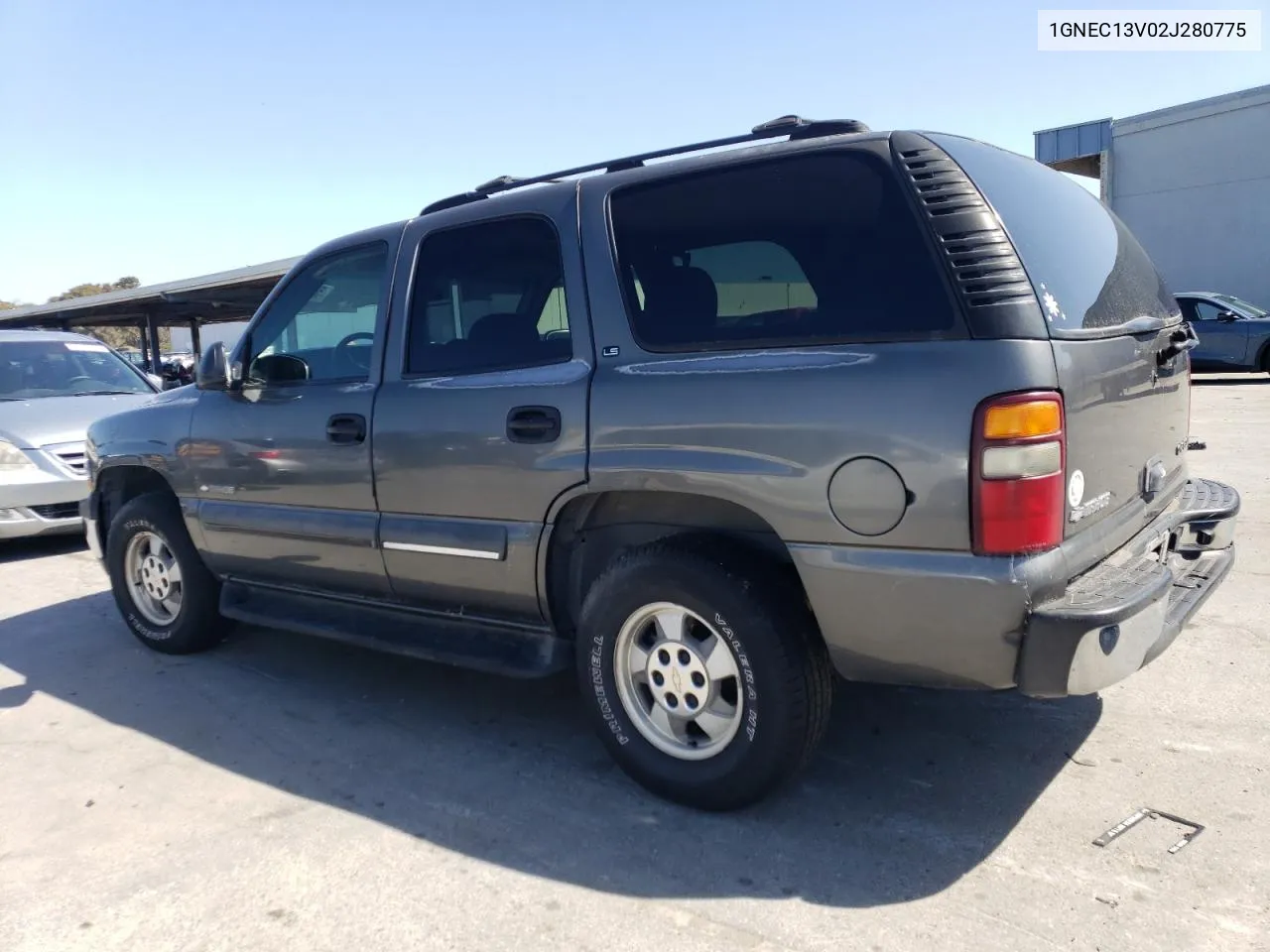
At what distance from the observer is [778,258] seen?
2957mm

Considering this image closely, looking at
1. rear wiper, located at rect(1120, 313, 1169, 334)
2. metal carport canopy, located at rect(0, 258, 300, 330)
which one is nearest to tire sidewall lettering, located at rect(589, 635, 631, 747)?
rear wiper, located at rect(1120, 313, 1169, 334)

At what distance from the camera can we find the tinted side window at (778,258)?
2.68m

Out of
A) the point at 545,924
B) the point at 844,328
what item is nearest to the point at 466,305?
the point at 844,328

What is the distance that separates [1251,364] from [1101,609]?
54.3ft

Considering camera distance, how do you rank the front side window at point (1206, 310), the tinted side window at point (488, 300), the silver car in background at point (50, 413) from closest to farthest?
the tinted side window at point (488, 300)
the silver car in background at point (50, 413)
the front side window at point (1206, 310)

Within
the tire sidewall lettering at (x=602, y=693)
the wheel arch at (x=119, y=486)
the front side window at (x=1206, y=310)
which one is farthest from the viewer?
the front side window at (x=1206, y=310)

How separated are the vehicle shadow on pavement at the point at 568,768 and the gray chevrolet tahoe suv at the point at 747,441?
0.24 m

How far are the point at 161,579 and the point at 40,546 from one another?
12.8 ft

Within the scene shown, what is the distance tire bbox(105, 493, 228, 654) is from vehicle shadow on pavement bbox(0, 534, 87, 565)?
306 cm

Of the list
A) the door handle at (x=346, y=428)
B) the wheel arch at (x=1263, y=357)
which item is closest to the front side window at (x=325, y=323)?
the door handle at (x=346, y=428)

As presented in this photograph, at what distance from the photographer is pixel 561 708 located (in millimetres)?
4020

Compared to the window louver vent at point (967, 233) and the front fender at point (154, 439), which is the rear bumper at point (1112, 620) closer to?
the window louver vent at point (967, 233)

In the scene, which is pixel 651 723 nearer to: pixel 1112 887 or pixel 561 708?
pixel 561 708

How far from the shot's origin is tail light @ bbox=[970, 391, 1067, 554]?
247 centimetres
